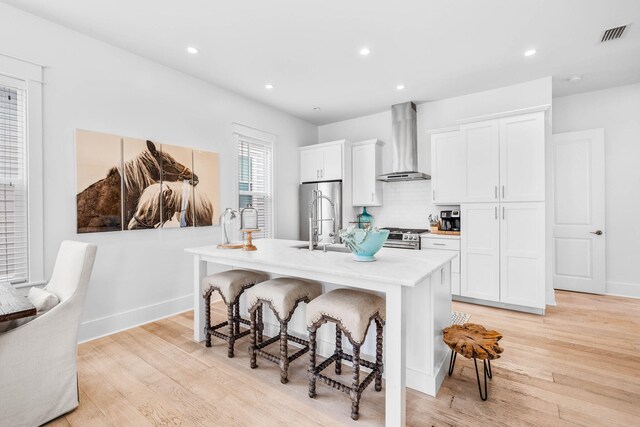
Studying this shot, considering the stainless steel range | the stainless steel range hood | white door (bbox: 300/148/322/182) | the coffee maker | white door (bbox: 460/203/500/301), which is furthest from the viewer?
white door (bbox: 300/148/322/182)

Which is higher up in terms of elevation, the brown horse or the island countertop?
the brown horse

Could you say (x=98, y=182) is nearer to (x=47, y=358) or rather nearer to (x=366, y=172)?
(x=47, y=358)

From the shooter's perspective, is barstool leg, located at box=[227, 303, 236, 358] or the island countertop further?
barstool leg, located at box=[227, 303, 236, 358]

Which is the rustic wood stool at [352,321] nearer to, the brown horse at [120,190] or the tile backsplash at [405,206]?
the brown horse at [120,190]

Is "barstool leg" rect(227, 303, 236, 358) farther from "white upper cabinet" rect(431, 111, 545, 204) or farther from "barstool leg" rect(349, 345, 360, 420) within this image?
"white upper cabinet" rect(431, 111, 545, 204)

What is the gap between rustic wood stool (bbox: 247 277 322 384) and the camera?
2.09 meters

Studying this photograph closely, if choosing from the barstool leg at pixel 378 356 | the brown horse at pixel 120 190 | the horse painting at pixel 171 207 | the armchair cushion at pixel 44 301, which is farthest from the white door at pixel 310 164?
the armchair cushion at pixel 44 301

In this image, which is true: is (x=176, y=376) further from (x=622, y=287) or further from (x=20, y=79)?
(x=622, y=287)

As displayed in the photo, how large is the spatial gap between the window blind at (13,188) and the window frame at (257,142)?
6.91 ft

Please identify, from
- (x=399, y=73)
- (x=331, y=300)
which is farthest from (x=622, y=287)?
(x=331, y=300)

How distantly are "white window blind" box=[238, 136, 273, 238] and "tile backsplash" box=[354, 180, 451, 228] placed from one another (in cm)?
182

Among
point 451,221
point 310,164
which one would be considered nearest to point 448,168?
point 451,221

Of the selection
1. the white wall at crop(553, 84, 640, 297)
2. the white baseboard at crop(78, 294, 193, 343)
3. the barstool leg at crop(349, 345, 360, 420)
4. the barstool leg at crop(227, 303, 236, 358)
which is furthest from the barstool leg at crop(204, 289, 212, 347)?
the white wall at crop(553, 84, 640, 297)

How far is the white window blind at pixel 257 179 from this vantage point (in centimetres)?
431
